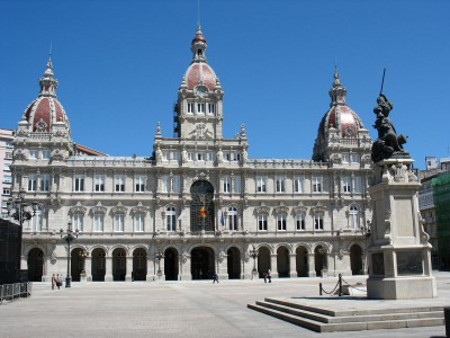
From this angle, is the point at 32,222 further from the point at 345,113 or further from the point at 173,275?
the point at 345,113

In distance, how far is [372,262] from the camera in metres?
24.3

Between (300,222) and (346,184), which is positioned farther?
(346,184)

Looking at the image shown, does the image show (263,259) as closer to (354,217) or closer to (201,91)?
(354,217)

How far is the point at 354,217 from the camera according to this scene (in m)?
77.4

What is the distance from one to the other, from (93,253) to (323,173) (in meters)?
35.2

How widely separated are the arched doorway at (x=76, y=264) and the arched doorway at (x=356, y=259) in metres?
39.1

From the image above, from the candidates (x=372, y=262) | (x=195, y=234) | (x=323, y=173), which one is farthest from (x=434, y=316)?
(x=323, y=173)

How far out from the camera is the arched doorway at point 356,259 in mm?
78688

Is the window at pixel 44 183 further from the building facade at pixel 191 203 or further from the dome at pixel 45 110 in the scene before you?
the dome at pixel 45 110

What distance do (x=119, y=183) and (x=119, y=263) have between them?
1150 cm

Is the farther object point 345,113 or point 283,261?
point 345,113

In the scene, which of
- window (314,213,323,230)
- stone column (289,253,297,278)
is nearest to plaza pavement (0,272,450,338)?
stone column (289,253,297,278)

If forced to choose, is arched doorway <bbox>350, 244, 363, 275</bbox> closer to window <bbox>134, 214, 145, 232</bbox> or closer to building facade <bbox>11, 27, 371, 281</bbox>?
building facade <bbox>11, 27, 371, 281</bbox>

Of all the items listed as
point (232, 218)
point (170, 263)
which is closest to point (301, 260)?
point (232, 218)
